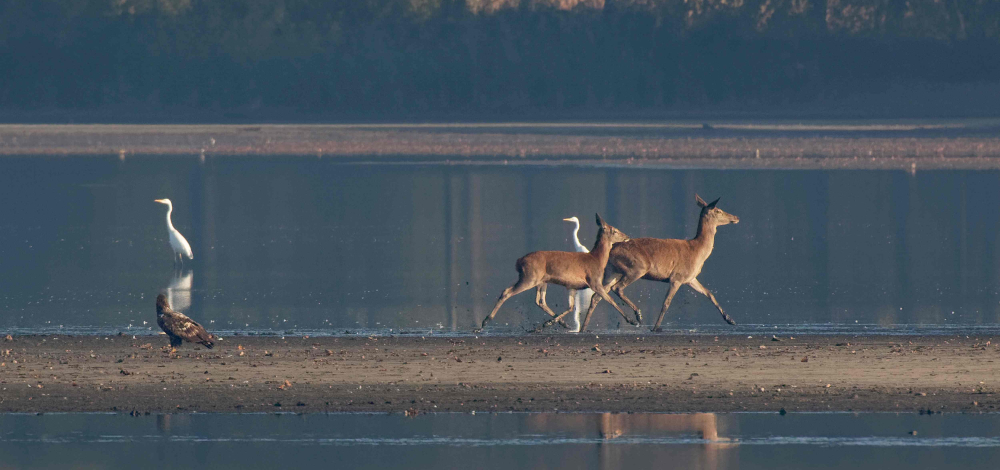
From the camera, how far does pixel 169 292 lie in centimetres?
2023

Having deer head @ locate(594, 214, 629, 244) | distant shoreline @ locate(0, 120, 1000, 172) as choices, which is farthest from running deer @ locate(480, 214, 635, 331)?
distant shoreline @ locate(0, 120, 1000, 172)

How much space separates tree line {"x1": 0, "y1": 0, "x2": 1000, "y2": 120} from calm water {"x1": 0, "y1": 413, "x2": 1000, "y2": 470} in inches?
3116

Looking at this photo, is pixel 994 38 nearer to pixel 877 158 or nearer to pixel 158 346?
pixel 877 158

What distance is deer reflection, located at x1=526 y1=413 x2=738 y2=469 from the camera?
11109mm

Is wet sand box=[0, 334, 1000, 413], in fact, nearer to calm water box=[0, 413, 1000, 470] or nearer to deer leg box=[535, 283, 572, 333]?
calm water box=[0, 413, 1000, 470]

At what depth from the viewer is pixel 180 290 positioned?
20.4 meters

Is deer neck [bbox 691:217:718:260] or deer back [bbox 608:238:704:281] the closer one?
deer back [bbox 608:238:704:281]

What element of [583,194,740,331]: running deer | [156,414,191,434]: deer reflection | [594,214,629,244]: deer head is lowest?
[156,414,191,434]: deer reflection

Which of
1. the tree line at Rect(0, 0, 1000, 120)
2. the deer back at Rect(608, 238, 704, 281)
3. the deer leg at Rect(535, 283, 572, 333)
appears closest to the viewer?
the deer leg at Rect(535, 283, 572, 333)

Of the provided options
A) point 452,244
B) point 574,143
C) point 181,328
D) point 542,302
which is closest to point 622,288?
point 542,302

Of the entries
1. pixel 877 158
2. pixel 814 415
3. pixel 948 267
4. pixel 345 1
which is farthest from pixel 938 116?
pixel 814 415

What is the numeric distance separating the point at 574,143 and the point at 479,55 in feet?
151

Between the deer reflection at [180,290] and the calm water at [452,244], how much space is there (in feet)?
0.22

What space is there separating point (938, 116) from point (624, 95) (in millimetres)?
20177
